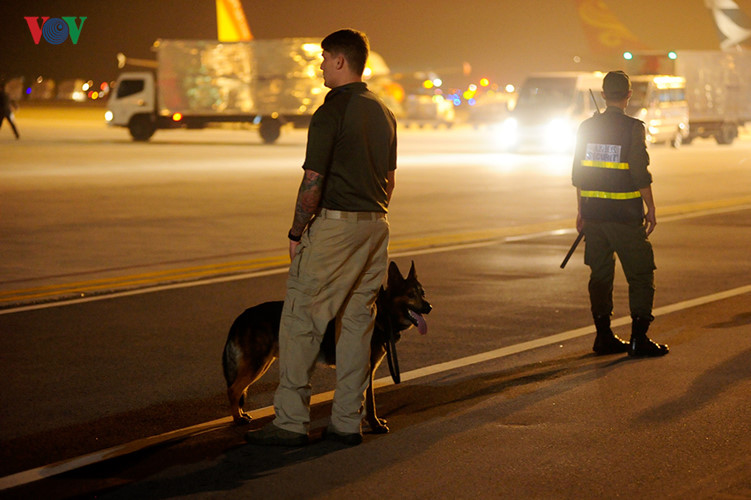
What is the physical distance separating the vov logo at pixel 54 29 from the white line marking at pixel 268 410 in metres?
90.6

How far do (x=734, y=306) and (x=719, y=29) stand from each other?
4289 centimetres

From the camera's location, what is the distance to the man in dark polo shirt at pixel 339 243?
516cm

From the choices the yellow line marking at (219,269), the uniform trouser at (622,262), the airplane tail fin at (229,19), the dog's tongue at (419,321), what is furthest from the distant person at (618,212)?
the airplane tail fin at (229,19)

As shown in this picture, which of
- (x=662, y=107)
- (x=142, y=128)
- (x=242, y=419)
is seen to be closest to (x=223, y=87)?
(x=142, y=128)

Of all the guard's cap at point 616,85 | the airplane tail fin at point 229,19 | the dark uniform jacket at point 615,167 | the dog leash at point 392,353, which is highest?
the airplane tail fin at point 229,19

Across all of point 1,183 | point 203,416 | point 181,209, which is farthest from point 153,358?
point 1,183

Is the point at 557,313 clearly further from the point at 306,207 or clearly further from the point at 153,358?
the point at 306,207

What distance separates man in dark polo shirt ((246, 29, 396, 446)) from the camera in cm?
516

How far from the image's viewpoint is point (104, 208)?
1694 cm

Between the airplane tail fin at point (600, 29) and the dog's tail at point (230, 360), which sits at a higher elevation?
the airplane tail fin at point (600, 29)

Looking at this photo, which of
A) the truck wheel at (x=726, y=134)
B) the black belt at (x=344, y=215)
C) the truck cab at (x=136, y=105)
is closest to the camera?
the black belt at (x=344, y=215)

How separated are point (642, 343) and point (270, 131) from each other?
32.8 m

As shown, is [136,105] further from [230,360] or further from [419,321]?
[419,321]

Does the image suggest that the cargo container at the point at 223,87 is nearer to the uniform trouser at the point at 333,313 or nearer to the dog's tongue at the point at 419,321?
the dog's tongue at the point at 419,321
